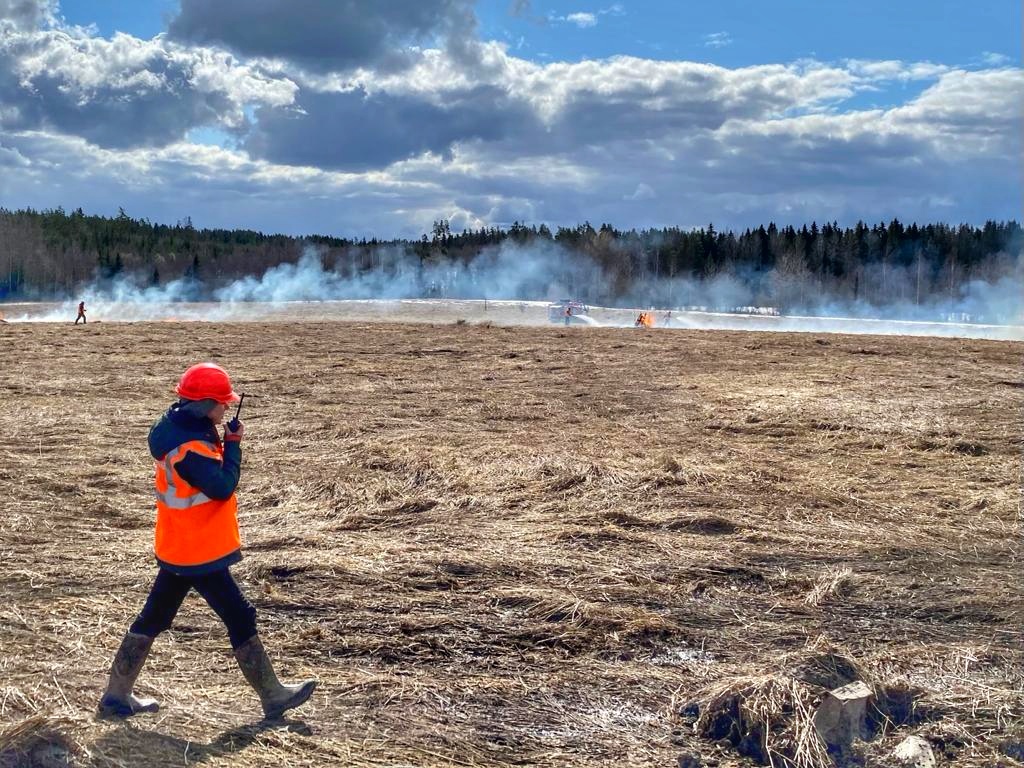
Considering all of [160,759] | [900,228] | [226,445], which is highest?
[900,228]

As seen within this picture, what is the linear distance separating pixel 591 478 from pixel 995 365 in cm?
1261

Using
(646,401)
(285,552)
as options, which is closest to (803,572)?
(285,552)

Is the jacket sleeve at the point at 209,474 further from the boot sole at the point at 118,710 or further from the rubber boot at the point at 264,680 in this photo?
the boot sole at the point at 118,710

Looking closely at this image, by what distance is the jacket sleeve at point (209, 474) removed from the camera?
4.25 meters

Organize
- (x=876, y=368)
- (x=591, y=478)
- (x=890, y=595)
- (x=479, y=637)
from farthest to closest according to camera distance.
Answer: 1. (x=876, y=368)
2. (x=591, y=478)
3. (x=890, y=595)
4. (x=479, y=637)

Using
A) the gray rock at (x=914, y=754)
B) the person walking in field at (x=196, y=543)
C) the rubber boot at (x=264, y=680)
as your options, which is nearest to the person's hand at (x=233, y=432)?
the person walking in field at (x=196, y=543)

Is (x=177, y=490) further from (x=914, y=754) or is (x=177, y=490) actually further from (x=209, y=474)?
(x=914, y=754)

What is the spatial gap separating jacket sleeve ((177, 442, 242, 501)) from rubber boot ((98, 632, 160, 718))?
80 centimetres

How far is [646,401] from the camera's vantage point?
1434 cm

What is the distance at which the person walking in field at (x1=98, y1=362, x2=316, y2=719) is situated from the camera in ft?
14.0

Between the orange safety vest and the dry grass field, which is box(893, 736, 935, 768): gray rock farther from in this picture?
the orange safety vest

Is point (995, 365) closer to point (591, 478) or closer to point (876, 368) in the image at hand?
point (876, 368)

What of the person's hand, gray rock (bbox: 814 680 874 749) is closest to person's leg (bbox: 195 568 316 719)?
the person's hand

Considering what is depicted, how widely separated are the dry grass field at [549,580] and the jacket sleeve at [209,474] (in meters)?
1.06
